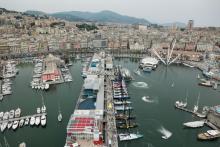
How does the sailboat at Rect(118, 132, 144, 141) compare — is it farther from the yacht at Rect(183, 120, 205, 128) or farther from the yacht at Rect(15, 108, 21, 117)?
the yacht at Rect(15, 108, 21, 117)

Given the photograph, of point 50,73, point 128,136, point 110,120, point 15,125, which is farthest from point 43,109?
point 50,73

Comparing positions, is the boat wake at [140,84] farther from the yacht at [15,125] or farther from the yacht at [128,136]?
the yacht at [15,125]

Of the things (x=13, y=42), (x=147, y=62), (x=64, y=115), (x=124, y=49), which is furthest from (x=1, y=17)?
(x=64, y=115)

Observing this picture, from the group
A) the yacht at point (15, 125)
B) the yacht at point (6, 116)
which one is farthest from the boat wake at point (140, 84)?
the yacht at point (6, 116)

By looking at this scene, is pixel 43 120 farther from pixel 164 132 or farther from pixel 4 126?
pixel 164 132

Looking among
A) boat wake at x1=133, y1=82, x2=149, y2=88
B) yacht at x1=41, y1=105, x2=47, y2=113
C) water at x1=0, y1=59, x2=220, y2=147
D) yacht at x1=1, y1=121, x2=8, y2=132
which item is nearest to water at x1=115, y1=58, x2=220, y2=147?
water at x1=0, y1=59, x2=220, y2=147

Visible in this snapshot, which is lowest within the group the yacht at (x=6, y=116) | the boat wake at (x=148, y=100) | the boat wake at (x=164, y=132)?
the boat wake at (x=164, y=132)
